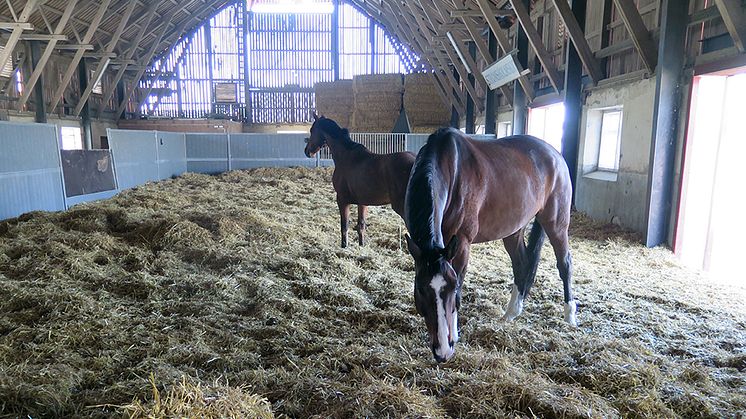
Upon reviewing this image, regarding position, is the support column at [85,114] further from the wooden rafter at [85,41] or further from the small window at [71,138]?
the wooden rafter at [85,41]

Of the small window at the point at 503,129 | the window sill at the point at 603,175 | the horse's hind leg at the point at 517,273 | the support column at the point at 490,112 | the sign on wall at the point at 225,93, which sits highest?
the sign on wall at the point at 225,93

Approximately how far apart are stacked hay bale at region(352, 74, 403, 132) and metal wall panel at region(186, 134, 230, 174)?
6411 millimetres

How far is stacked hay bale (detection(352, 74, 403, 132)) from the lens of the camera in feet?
61.3

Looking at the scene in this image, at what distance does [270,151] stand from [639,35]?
11557mm

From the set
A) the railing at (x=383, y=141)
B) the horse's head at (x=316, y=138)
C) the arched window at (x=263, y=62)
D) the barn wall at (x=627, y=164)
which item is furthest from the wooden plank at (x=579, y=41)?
the arched window at (x=263, y=62)

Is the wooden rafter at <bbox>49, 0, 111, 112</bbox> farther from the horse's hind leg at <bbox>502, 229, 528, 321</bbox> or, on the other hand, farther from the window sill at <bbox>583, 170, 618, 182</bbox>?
the horse's hind leg at <bbox>502, 229, 528, 321</bbox>

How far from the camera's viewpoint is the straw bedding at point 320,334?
7.57 ft

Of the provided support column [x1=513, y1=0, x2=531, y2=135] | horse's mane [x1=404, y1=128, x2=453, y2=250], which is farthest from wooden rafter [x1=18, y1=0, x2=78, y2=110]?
horse's mane [x1=404, y1=128, x2=453, y2=250]

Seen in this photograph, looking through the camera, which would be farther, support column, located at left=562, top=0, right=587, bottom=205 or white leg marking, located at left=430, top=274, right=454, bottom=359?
support column, located at left=562, top=0, right=587, bottom=205

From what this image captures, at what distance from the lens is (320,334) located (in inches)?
127

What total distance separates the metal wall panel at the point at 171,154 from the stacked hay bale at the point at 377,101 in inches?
298

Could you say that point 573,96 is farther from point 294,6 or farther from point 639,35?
point 294,6

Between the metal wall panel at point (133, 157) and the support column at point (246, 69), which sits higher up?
the support column at point (246, 69)

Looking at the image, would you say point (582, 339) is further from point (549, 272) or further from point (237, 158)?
point (237, 158)
